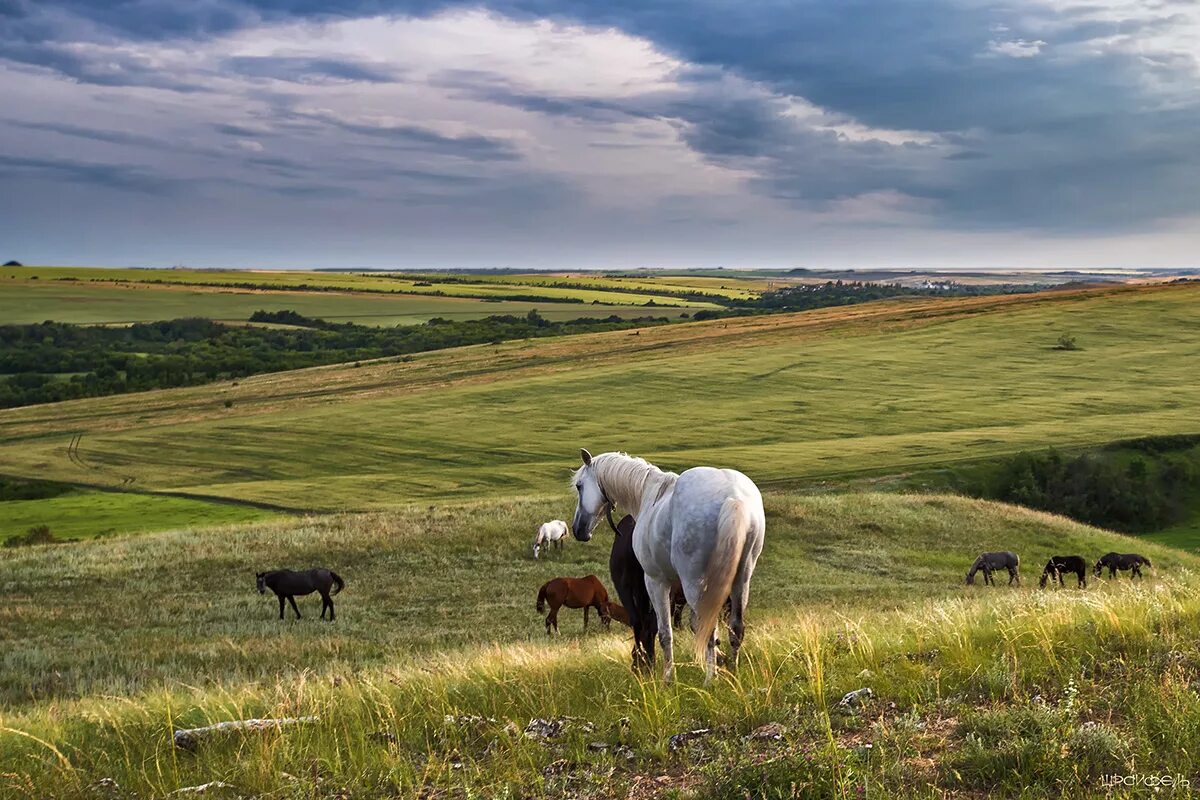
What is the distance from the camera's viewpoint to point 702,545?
8500mm

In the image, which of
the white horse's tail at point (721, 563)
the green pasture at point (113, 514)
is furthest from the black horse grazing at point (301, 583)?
the green pasture at point (113, 514)

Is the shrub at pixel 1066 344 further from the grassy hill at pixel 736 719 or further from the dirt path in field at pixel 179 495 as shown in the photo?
the grassy hill at pixel 736 719

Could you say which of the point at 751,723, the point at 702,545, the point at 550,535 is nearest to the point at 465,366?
the point at 550,535

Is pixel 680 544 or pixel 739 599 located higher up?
pixel 680 544

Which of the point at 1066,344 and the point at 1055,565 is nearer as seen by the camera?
the point at 1055,565

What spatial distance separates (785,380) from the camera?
293 feet

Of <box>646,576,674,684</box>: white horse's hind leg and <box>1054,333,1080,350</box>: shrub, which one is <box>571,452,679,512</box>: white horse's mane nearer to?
<box>646,576,674,684</box>: white horse's hind leg

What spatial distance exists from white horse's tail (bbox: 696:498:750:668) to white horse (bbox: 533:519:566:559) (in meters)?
24.1

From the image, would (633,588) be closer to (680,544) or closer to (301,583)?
(680,544)

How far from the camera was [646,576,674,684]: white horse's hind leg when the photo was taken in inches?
336

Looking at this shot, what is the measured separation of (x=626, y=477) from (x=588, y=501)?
2.56 ft

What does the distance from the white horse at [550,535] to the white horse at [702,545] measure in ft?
77.3

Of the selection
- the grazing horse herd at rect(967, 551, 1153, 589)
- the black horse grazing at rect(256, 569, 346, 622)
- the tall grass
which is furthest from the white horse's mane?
the grazing horse herd at rect(967, 551, 1153, 589)

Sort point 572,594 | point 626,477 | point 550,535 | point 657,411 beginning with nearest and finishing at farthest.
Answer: point 626,477 < point 572,594 < point 550,535 < point 657,411
